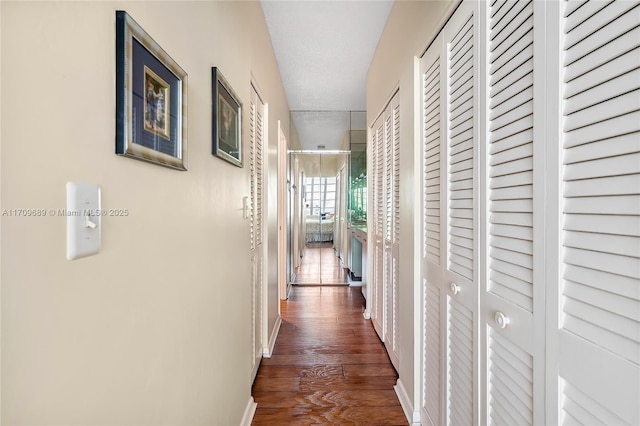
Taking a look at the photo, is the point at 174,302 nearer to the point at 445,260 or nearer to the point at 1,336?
the point at 1,336

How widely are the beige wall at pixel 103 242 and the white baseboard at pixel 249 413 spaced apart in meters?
0.58

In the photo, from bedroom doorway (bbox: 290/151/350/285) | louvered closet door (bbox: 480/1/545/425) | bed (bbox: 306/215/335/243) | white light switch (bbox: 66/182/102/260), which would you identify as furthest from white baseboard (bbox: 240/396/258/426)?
bed (bbox: 306/215/335/243)

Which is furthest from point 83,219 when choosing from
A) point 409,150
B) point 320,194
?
point 320,194

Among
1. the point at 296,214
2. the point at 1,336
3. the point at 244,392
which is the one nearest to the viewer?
the point at 1,336

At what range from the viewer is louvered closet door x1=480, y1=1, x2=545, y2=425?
816 mm

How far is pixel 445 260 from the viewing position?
1.40 metres

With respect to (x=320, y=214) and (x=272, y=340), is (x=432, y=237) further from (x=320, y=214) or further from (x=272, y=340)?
(x=320, y=214)

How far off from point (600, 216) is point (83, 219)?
3.05 feet

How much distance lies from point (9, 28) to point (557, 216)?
1.01 m

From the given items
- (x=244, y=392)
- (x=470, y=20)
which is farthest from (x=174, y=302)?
(x=470, y=20)

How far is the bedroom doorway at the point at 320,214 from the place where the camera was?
5008 mm

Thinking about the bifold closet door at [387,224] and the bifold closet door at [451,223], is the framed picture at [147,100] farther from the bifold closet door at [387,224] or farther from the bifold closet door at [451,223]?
the bifold closet door at [387,224]

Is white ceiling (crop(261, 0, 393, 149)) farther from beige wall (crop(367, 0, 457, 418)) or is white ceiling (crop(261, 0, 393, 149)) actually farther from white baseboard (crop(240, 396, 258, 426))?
white baseboard (crop(240, 396, 258, 426))

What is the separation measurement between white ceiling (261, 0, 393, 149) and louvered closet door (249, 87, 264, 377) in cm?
65
